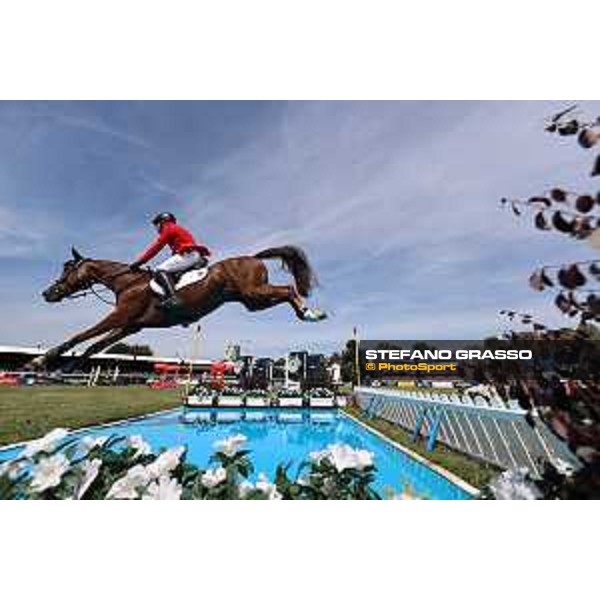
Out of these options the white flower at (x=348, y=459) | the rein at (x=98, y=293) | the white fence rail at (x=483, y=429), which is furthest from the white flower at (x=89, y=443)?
the white fence rail at (x=483, y=429)

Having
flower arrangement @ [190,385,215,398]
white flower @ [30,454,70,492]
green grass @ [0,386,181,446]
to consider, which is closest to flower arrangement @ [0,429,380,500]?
white flower @ [30,454,70,492]

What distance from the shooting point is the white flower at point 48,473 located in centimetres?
284

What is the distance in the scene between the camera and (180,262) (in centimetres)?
474

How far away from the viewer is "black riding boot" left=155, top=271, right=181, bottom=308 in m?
4.77

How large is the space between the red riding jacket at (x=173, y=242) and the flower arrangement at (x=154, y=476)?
6.15 ft

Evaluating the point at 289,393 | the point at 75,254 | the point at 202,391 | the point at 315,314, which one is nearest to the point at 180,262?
the point at 75,254

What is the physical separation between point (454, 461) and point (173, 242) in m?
3.03

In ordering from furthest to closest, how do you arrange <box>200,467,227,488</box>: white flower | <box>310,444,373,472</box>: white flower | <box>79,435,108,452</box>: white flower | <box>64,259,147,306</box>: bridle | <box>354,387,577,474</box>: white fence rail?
<box>64,259,147,306</box>: bridle → <box>354,387,577,474</box>: white fence rail → <box>79,435,108,452</box>: white flower → <box>310,444,373,472</box>: white flower → <box>200,467,227,488</box>: white flower

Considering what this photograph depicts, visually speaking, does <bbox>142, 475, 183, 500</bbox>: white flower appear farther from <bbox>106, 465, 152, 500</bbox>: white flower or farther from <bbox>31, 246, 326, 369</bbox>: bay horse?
<bbox>31, 246, 326, 369</bbox>: bay horse
